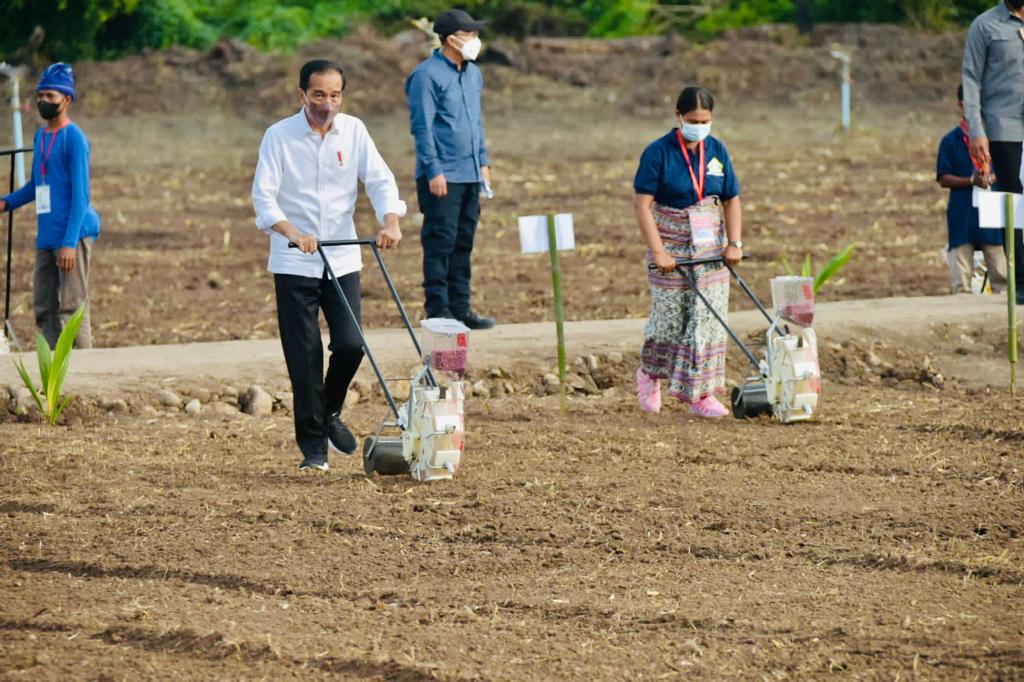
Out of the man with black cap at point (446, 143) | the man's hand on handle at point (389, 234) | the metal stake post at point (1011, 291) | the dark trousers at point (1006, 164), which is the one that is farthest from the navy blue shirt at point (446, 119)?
the dark trousers at point (1006, 164)

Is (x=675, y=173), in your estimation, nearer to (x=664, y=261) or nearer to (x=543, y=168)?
(x=664, y=261)

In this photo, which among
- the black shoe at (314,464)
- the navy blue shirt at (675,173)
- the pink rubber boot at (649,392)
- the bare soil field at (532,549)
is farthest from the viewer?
the pink rubber boot at (649,392)

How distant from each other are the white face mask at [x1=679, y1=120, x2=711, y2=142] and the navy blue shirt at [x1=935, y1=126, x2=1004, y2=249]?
3.26m

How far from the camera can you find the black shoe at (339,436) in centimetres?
761

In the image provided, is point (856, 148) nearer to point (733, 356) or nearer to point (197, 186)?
point (197, 186)

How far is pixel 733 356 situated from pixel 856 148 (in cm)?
1749

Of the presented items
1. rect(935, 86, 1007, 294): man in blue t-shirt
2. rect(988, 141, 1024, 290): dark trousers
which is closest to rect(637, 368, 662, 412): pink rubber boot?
rect(988, 141, 1024, 290): dark trousers

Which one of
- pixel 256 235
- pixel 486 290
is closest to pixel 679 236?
pixel 486 290

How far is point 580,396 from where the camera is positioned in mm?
9586

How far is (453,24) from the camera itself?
380 inches

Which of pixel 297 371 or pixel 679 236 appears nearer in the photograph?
pixel 297 371

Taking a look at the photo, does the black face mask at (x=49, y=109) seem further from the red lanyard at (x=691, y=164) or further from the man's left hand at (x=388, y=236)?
the red lanyard at (x=691, y=164)

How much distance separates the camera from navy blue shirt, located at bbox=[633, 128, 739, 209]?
27.2 feet

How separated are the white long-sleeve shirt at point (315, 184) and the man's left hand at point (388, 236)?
0.30 feet
